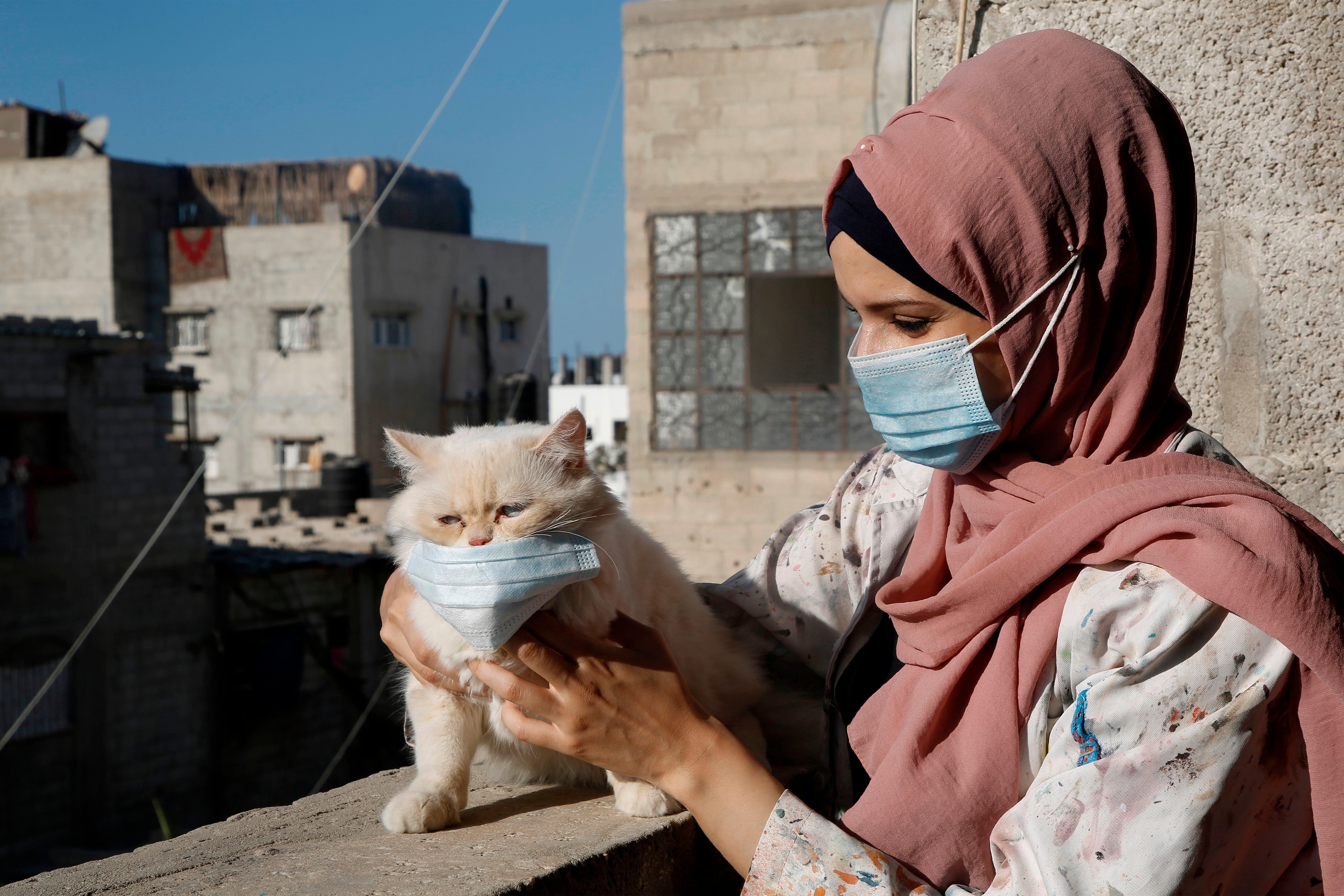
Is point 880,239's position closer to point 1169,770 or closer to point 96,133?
point 1169,770

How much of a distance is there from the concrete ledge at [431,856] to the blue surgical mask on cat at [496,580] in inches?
12.1

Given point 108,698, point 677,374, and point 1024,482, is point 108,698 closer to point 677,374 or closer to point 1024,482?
point 677,374

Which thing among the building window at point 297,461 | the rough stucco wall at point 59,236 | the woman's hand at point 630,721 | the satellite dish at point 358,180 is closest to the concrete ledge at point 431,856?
the woman's hand at point 630,721

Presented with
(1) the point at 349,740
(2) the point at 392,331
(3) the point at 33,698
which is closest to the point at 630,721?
(3) the point at 33,698

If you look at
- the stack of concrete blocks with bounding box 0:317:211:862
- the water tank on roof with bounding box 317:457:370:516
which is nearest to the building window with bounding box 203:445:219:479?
the water tank on roof with bounding box 317:457:370:516

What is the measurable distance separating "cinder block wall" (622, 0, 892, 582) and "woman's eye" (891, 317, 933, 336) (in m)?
7.25

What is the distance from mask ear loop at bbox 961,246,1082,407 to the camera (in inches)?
50.3

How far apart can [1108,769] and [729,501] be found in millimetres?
7961

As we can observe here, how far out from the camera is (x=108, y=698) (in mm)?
12805

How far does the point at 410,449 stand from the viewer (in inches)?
66.6

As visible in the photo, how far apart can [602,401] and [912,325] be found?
29.7 metres

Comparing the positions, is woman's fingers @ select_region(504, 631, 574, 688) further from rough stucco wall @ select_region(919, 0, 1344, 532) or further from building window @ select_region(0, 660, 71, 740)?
building window @ select_region(0, 660, 71, 740)

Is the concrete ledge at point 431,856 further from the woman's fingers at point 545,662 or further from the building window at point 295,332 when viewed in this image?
the building window at point 295,332

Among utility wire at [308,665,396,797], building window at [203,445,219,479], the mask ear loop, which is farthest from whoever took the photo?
building window at [203,445,219,479]
